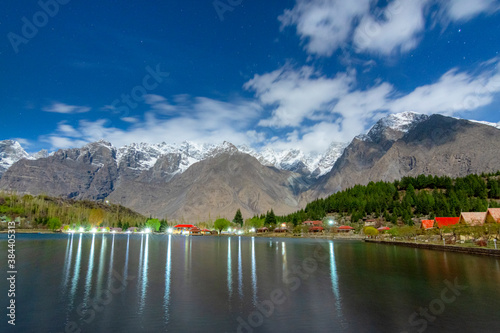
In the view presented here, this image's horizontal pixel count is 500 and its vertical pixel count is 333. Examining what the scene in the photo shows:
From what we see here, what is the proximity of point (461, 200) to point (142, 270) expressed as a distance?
548ft

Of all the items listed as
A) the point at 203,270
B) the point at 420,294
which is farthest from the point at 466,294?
the point at 203,270

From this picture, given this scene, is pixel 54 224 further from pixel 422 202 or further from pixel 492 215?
pixel 492 215

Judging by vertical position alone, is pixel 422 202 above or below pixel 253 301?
above

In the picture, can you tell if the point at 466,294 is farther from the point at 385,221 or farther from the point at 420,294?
the point at 385,221

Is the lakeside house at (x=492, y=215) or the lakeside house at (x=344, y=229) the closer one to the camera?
the lakeside house at (x=492, y=215)

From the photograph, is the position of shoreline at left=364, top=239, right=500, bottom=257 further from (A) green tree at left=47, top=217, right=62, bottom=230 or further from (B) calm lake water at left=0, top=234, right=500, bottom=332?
(A) green tree at left=47, top=217, right=62, bottom=230

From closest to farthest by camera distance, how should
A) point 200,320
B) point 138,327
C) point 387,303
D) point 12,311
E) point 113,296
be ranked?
point 138,327 → point 200,320 → point 12,311 → point 387,303 → point 113,296

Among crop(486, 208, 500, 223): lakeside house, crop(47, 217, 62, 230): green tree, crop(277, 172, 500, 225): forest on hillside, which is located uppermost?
crop(277, 172, 500, 225): forest on hillside

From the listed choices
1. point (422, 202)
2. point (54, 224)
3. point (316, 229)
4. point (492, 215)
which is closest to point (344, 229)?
point (316, 229)

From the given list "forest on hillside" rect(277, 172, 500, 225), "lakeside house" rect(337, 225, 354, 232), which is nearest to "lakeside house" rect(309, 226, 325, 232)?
"lakeside house" rect(337, 225, 354, 232)

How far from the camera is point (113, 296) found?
23.0 metres

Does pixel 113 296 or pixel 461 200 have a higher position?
pixel 461 200
